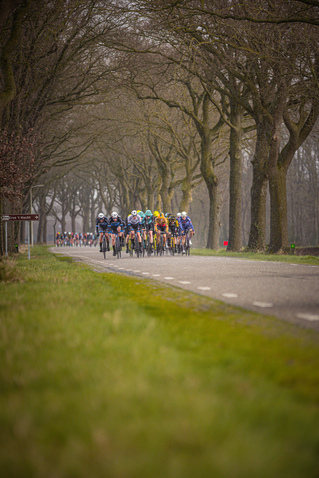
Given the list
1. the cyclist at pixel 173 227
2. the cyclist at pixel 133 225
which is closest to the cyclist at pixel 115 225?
the cyclist at pixel 133 225

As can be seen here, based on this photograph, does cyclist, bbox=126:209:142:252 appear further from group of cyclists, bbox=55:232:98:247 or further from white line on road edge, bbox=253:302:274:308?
group of cyclists, bbox=55:232:98:247

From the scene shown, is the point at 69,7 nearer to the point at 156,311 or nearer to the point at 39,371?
the point at 156,311

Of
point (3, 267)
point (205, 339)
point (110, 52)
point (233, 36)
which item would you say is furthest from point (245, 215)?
point (205, 339)

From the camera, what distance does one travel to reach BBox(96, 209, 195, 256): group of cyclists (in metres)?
24.1

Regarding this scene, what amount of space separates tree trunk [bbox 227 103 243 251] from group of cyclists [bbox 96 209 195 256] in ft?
6.96

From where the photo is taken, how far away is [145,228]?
2542 centimetres

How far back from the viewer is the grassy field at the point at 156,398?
204 centimetres

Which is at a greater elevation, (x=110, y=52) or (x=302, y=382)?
(x=110, y=52)

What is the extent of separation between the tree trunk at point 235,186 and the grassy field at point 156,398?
2059 centimetres

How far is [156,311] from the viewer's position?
6039 millimetres

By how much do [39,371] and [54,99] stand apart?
2389 cm

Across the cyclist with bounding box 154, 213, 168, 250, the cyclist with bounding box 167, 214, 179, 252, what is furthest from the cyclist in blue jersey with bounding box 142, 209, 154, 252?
the cyclist with bounding box 167, 214, 179, 252

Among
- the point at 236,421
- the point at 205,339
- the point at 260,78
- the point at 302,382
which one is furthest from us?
the point at 260,78

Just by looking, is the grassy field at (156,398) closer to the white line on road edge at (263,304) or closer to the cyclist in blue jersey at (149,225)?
the white line on road edge at (263,304)
